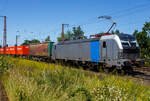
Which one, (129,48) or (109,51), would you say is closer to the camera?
(129,48)

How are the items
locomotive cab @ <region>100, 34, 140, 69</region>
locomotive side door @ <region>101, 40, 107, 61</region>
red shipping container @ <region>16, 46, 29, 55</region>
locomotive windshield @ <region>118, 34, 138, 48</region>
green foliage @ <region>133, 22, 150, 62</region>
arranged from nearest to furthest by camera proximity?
1. locomotive cab @ <region>100, 34, 140, 69</region>
2. locomotive windshield @ <region>118, 34, 138, 48</region>
3. locomotive side door @ <region>101, 40, 107, 61</region>
4. green foliage @ <region>133, 22, 150, 62</region>
5. red shipping container @ <region>16, 46, 29, 55</region>

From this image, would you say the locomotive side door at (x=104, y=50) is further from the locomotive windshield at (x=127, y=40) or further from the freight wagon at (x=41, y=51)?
the freight wagon at (x=41, y=51)

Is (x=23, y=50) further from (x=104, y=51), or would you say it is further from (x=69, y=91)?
(x=69, y=91)

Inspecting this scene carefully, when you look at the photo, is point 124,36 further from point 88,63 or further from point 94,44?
point 88,63

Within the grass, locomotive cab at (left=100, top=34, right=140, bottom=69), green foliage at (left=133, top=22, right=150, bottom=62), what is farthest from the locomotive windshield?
green foliage at (left=133, top=22, right=150, bottom=62)

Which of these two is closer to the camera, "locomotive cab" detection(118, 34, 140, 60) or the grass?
the grass

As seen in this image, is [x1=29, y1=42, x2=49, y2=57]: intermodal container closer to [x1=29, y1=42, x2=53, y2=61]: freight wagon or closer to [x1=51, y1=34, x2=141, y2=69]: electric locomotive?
[x1=29, y1=42, x2=53, y2=61]: freight wagon

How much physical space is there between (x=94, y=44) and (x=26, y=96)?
11.6 meters

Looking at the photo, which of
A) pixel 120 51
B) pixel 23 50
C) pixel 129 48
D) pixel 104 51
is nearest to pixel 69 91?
pixel 120 51

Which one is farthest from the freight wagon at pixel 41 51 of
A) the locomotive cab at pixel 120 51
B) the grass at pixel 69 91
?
the grass at pixel 69 91

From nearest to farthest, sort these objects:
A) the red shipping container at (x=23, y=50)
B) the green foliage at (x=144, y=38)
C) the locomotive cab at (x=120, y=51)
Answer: the locomotive cab at (x=120, y=51) < the green foliage at (x=144, y=38) < the red shipping container at (x=23, y=50)

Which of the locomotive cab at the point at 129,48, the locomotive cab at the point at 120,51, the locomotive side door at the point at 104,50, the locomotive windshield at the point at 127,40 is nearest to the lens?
the locomotive cab at the point at 120,51

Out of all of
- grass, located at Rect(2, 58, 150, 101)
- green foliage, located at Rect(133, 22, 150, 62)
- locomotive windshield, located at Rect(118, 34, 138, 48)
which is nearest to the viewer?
grass, located at Rect(2, 58, 150, 101)

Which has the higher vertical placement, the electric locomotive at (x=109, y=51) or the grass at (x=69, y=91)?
the electric locomotive at (x=109, y=51)
